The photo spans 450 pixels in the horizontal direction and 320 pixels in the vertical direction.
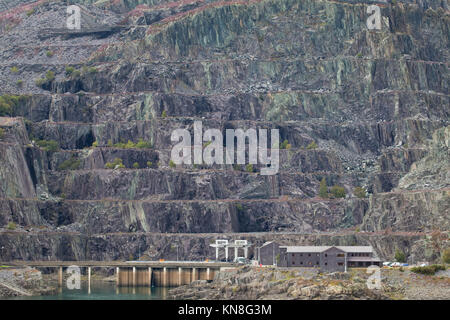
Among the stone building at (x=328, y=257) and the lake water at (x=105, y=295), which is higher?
the stone building at (x=328, y=257)

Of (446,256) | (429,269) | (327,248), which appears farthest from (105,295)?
(446,256)

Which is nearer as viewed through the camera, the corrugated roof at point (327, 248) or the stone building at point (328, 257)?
the stone building at point (328, 257)

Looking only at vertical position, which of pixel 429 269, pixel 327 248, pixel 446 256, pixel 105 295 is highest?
pixel 327 248

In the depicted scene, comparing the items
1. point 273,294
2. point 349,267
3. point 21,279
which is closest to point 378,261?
point 349,267

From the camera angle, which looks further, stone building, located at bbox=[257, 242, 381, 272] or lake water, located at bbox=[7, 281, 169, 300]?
stone building, located at bbox=[257, 242, 381, 272]

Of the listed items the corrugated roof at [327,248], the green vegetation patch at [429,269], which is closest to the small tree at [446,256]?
the green vegetation patch at [429,269]

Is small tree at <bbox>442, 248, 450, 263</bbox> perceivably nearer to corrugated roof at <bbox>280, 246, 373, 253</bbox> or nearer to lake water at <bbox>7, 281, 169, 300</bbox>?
corrugated roof at <bbox>280, 246, 373, 253</bbox>

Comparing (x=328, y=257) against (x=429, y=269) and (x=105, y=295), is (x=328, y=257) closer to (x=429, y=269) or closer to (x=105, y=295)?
(x=429, y=269)

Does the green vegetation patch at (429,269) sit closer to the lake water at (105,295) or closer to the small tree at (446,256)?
the small tree at (446,256)

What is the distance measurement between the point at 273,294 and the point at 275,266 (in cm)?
1332

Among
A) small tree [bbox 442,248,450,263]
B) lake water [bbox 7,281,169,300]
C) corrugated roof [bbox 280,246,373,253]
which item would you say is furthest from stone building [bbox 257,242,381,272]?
lake water [bbox 7,281,169,300]

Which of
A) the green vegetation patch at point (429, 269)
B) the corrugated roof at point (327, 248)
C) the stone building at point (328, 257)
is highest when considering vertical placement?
the corrugated roof at point (327, 248)
